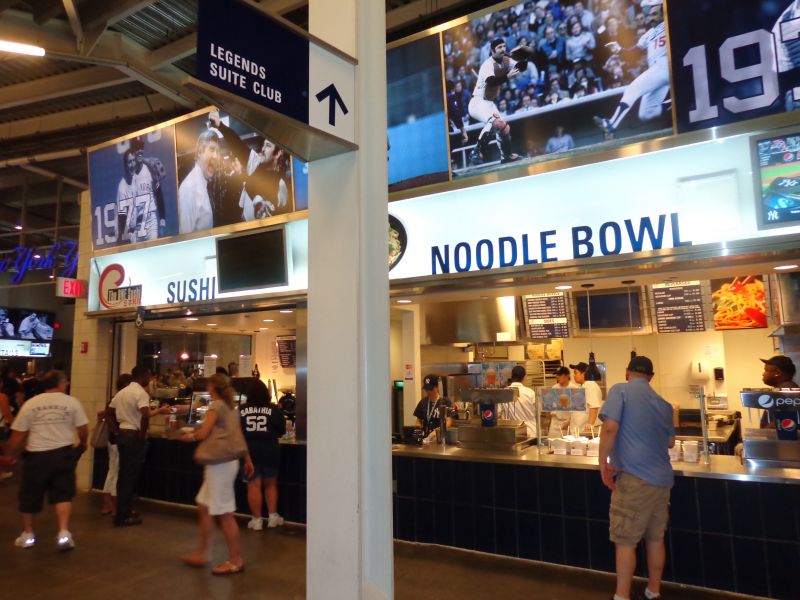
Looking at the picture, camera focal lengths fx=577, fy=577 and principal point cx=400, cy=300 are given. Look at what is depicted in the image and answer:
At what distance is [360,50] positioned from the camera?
283 centimetres

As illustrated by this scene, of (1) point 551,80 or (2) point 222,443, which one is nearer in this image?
(2) point 222,443

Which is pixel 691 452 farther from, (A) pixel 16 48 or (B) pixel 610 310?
(A) pixel 16 48

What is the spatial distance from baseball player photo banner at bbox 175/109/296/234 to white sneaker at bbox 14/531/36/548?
3.68 m

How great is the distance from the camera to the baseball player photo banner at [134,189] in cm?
745

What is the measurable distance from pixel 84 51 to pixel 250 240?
3.01 metres

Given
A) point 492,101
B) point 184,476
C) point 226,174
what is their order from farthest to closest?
point 184,476, point 226,174, point 492,101

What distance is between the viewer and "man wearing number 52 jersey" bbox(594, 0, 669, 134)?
4398 millimetres

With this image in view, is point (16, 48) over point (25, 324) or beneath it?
over

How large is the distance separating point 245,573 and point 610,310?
21.6 feet

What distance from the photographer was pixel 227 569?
15.7 ft

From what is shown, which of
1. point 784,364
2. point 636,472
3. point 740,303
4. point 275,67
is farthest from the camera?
point 740,303

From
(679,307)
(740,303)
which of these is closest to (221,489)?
(679,307)

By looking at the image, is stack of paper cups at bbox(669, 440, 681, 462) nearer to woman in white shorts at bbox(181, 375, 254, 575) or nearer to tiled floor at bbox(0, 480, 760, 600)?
tiled floor at bbox(0, 480, 760, 600)

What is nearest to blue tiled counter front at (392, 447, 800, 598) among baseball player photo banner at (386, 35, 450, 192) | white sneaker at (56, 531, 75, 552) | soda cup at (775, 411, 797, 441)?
soda cup at (775, 411, 797, 441)
